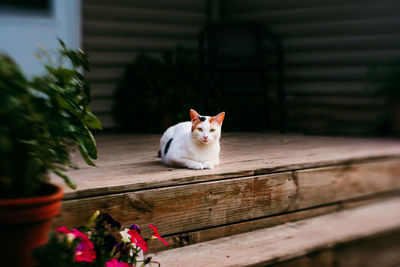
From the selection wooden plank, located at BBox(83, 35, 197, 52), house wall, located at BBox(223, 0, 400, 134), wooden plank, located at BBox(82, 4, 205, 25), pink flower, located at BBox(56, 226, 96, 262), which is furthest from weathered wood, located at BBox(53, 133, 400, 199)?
wooden plank, located at BBox(82, 4, 205, 25)

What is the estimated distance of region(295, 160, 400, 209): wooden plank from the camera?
90.7 inches

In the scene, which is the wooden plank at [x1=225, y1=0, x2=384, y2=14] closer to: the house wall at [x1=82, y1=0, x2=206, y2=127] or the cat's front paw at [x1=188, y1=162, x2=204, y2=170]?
the house wall at [x1=82, y1=0, x2=206, y2=127]

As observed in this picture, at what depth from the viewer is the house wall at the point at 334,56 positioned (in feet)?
13.1

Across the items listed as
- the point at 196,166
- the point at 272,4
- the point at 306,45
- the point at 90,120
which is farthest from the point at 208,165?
the point at 272,4

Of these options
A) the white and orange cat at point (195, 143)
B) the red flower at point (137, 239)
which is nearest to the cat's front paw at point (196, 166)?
the white and orange cat at point (195, 143)

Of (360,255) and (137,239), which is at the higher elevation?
(137,239)

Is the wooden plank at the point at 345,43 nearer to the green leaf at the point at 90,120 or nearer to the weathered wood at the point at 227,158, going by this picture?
the weathered wood at the point at 227,158

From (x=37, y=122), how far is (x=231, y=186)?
3.62 feet

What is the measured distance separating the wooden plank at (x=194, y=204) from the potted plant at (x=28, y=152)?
49 cm

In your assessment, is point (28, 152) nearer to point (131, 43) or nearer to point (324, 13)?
point (131, 43)

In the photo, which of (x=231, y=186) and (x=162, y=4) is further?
(x=162, y=4)

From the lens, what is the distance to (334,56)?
4.23 meters

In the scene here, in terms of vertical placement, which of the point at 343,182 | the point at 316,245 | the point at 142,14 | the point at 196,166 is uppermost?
the point at 142,14

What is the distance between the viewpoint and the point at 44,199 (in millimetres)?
961
